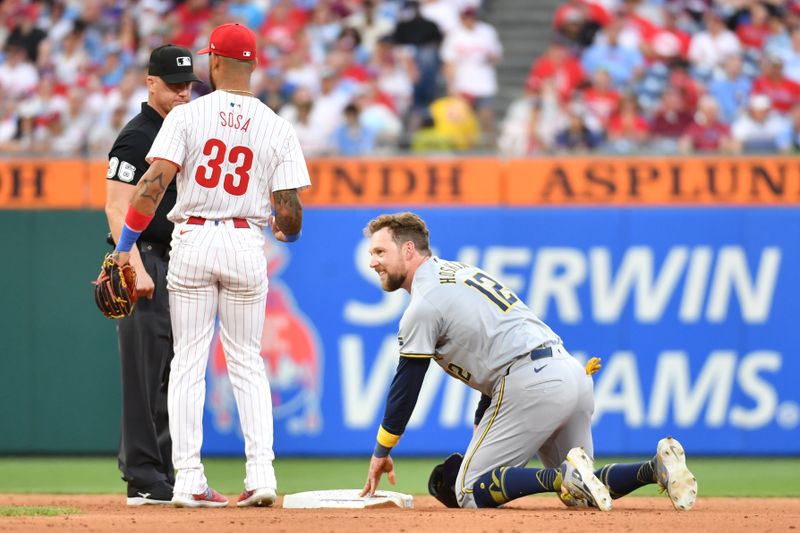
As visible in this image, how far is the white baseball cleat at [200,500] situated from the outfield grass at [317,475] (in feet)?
6.74

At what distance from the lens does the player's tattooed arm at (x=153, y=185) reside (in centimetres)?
595

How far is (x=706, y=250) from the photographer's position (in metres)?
10.8

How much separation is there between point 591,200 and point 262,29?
535 cm

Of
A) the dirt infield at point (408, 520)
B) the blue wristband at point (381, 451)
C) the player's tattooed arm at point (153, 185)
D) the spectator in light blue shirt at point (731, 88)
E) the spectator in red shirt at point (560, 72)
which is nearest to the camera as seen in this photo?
the dirt infield at point (408, 520)

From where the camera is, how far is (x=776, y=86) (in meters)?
13.1

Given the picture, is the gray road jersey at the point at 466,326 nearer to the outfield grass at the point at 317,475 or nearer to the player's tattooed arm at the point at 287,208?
the player's tattooed arm at the point at 287,208

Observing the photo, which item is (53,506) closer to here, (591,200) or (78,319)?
(78,319)

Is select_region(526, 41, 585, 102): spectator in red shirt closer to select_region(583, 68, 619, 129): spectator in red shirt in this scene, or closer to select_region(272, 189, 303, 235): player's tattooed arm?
select_region(583, 68, 619, 129): spectator in red shirt

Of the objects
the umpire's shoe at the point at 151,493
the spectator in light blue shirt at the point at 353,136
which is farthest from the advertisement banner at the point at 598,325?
the umpire's shoe at the point at 151,493

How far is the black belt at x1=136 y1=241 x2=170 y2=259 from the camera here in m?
6.72

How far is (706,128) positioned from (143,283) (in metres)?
7.57

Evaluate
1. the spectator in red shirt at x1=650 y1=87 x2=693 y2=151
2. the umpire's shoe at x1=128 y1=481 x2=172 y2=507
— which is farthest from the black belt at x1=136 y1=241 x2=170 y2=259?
the spectator in red shirt at x1=650 y1=87 x2=693 y2=151

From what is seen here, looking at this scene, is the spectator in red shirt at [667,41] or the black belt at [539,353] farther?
the spectator in red shirt at [667,41]

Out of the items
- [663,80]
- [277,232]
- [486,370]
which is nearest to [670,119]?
[663,80]
